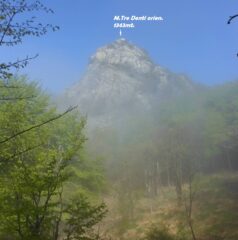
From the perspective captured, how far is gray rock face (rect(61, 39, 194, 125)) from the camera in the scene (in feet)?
308

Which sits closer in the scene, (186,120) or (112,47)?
(186,120)

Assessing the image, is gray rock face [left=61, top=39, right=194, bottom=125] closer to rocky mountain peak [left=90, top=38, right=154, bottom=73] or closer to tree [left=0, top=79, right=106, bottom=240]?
rocky mountain peak [left=90, top=38, right=154, bottom=73]

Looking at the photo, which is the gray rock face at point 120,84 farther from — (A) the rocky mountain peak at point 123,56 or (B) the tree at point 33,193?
(B) the tree at point 33,193

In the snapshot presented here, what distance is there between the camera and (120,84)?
102812mm

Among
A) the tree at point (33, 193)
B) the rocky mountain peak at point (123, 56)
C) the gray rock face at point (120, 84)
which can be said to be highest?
the rocky mountain peak at point (123, 56)

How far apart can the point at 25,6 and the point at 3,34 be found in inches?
25.8

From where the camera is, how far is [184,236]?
29.3 metres

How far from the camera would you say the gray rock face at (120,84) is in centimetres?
9375

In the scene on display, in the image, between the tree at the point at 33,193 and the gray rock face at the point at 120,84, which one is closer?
the tree at the point at 33,193

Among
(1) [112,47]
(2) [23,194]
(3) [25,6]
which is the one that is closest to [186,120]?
(2) [23,194]

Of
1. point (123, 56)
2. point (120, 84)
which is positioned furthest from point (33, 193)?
point (123, 56)

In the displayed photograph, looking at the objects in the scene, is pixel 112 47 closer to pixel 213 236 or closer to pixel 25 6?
pixel 213 236

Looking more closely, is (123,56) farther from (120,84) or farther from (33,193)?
(33,193)

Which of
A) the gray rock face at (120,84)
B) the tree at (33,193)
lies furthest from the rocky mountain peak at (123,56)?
the tree at (33,193)
